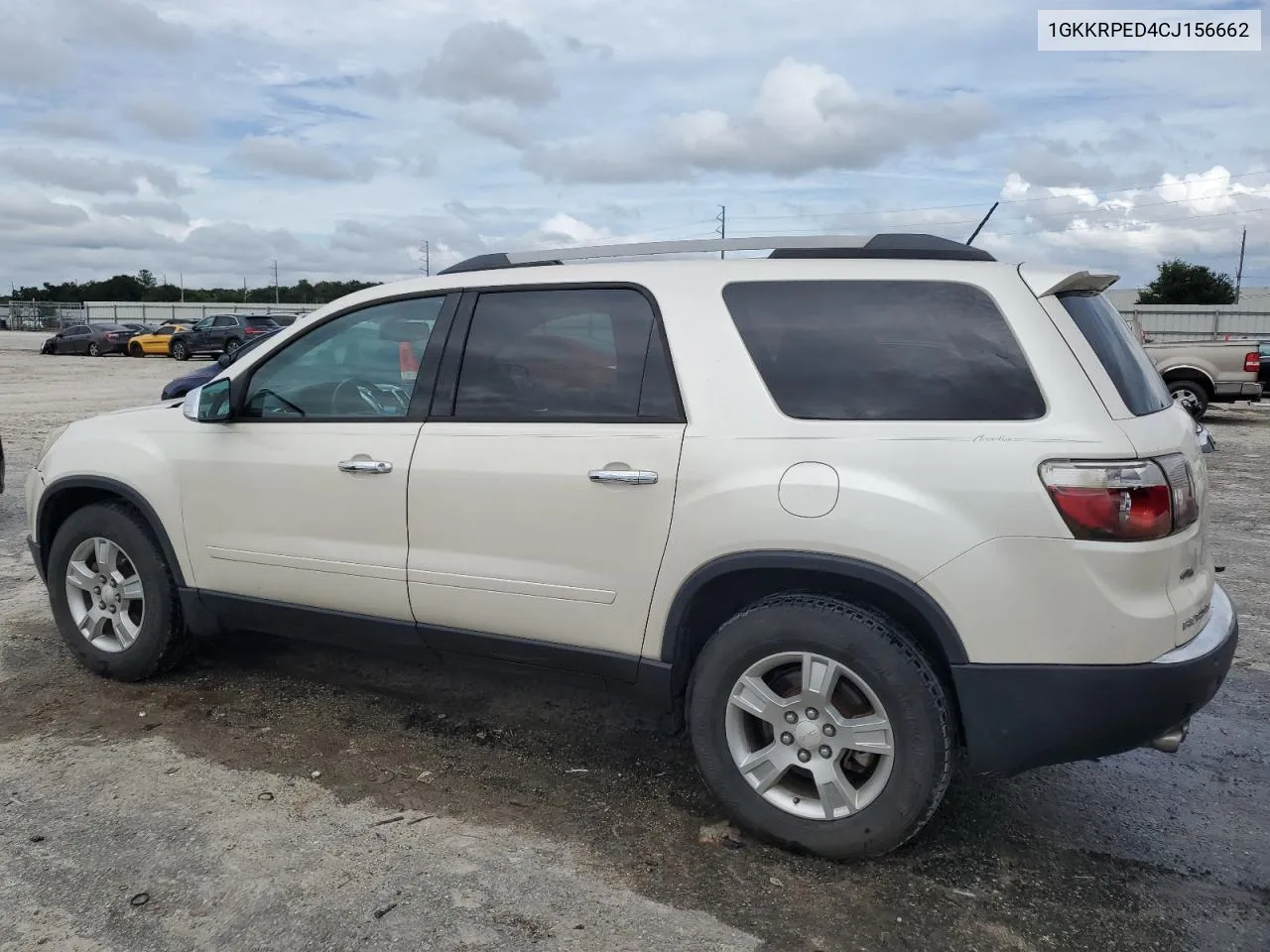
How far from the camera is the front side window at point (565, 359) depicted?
11.1ft

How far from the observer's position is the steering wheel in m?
3.89

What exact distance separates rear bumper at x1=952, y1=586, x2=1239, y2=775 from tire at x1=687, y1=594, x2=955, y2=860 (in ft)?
0.37

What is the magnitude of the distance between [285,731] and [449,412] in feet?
4.83

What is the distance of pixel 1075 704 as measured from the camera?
280cm

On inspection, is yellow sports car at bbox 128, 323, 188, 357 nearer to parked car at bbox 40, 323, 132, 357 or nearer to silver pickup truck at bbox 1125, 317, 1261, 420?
parked car at bbox 40, 323, 132, 357

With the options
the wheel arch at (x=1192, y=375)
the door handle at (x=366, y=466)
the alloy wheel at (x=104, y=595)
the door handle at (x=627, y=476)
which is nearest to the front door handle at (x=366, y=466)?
the door handle at (x=366, y=466)

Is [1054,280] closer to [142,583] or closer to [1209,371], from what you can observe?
[142,583]

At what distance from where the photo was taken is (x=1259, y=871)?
10.1ft

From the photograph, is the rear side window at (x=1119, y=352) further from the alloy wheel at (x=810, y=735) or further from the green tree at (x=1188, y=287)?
the green tree at (x=1188, y=287)

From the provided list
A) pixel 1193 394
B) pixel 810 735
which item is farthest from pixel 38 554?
pixel 1193 394

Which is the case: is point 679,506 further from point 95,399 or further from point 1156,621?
point 95,399

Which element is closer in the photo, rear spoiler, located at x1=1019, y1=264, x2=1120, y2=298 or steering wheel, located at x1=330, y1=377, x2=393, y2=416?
rear spoiler, located at x1=1019, y1=264, x2=1120, y2=298

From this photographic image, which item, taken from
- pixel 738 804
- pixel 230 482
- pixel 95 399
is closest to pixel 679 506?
pixel 738 804

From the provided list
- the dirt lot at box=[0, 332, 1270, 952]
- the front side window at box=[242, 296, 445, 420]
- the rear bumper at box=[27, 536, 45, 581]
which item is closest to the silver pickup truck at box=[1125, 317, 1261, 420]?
the dirt lot at box=[0, 332, 1270, 952]
